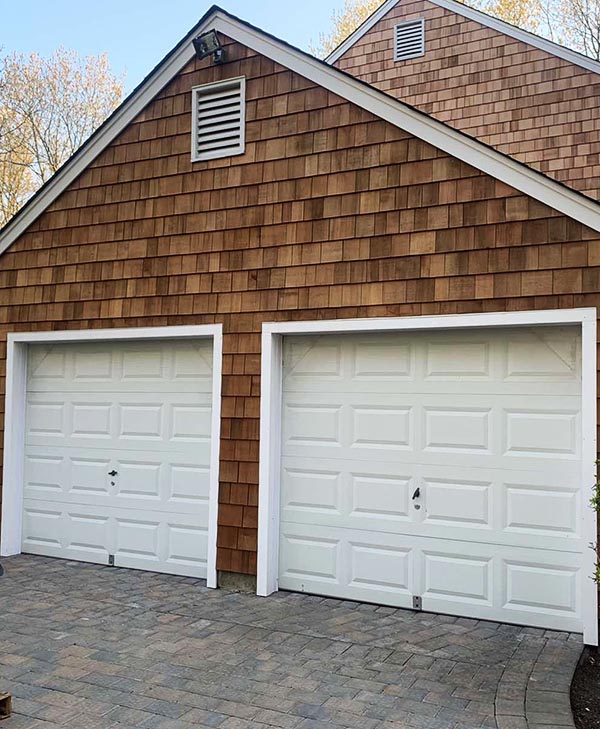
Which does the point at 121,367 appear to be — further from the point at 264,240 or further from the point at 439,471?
the point at 439,471

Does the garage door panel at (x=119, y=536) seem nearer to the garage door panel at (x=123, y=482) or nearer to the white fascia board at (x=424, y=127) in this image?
the garage door panel at (x=123, y=482)

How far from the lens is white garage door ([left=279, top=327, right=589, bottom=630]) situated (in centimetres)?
504

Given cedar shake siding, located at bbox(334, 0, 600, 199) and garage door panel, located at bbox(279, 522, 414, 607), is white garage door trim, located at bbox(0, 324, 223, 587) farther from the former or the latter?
cedar shake siding, located at bbox(334, 0, 600, 199)

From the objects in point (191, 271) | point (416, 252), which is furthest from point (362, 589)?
point (191, 271)

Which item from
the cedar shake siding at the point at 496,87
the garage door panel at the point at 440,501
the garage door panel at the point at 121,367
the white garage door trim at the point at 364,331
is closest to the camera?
the white garage door trim at the point at 364,331

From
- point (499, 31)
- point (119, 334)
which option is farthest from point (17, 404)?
point (499, 31)

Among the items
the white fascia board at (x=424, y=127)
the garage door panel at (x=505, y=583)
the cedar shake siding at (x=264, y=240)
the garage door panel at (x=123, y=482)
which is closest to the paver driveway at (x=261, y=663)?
the garage door panel at (x=505, y=583)

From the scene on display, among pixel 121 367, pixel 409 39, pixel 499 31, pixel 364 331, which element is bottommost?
pixel 121 367

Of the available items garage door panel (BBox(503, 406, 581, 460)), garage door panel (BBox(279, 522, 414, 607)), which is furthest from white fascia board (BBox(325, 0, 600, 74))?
garage door panel (BBox(279, 522, 414, 607))

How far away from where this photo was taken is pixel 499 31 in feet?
31.0

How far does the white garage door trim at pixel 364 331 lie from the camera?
476 cm

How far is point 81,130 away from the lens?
62.1 ft

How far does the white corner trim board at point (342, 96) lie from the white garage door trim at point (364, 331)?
790mm

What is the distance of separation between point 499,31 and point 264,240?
565 centimetres
